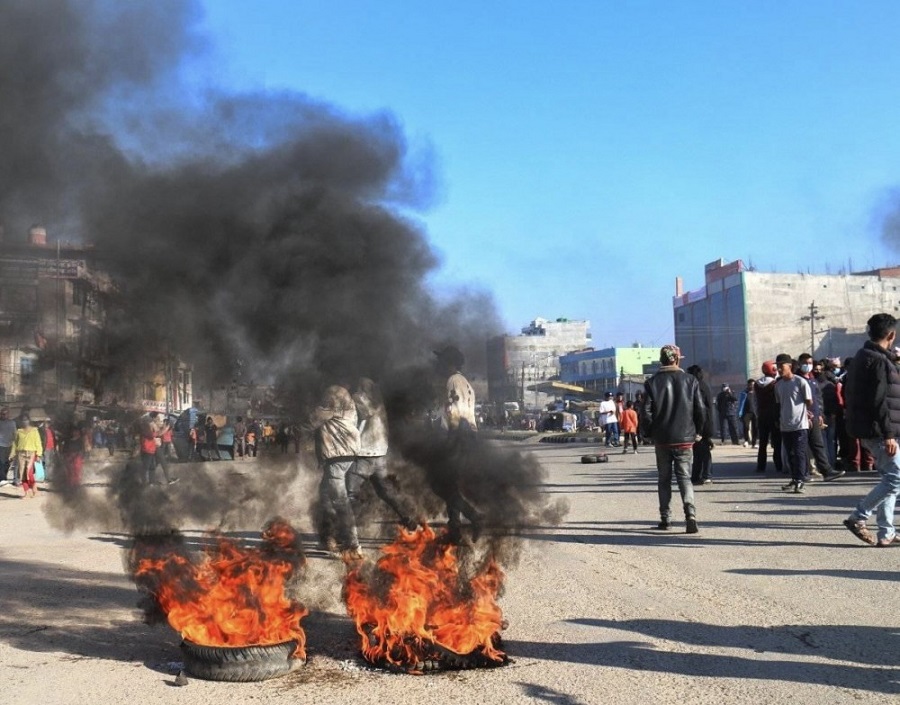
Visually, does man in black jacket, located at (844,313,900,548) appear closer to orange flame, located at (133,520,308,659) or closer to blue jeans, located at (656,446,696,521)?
blue jeans, located at (656,446,696,521)

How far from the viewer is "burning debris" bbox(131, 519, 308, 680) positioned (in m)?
4.02

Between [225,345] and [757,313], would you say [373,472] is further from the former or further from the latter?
[757,313]

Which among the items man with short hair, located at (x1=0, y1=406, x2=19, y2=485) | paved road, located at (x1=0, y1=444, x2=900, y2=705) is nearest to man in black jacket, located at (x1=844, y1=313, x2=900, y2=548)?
paved road, located at (x1=0, y1=444, x2=900, y2=705)

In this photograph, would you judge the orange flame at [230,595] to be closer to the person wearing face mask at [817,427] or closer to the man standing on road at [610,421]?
the person wearing face mask at [817,427]

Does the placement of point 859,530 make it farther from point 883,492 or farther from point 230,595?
point 230,595

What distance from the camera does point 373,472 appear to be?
242 inches

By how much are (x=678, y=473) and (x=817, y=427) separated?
4565 millimetres

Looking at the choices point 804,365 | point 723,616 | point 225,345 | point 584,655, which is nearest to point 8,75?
point 225,345

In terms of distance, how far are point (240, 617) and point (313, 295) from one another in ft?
5.92

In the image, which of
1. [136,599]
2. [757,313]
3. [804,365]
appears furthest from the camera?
[757,313]

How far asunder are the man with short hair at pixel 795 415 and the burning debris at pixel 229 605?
24.1 feet

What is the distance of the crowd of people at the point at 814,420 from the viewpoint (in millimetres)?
6547

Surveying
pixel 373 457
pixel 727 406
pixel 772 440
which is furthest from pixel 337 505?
pixel 727 406

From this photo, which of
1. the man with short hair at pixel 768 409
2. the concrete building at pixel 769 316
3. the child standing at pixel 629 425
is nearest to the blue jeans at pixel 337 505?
the man with short hair at pixel 768 409
